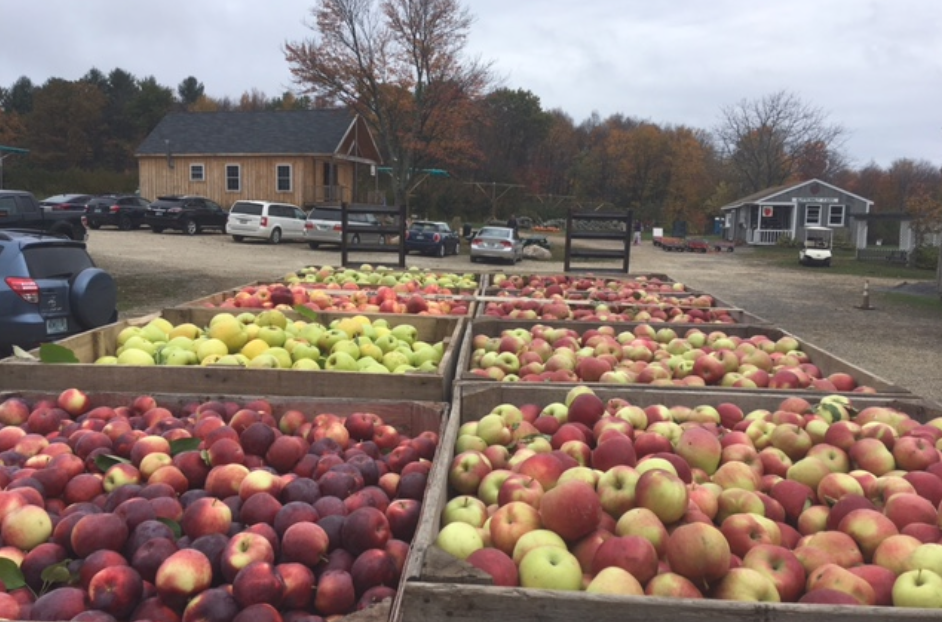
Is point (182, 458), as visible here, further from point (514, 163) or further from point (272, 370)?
point (514, 163)

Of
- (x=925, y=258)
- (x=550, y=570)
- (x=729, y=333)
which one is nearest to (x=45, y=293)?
(x=729, y=333)

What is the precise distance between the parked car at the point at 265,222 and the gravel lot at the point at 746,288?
1.89ft

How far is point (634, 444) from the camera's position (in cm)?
305

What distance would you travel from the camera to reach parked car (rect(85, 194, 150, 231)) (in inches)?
1350

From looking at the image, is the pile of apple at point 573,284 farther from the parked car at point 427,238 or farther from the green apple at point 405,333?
the parked car at point 427,238

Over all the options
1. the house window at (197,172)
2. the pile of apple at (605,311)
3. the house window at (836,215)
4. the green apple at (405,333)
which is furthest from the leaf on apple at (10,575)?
the house window at (836,215)

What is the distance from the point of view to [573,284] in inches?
355

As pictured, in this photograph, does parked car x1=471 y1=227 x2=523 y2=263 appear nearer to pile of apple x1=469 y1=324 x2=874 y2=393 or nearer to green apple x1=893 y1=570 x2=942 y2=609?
pile of apple x1=469 y1=324 x2=874 y2=393

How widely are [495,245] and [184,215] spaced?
15.1m

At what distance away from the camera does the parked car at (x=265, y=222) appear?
31.2 meters

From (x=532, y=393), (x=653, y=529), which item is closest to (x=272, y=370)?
(x=532, y=393)

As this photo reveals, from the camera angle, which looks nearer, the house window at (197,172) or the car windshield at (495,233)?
the car windshield at (495,233)

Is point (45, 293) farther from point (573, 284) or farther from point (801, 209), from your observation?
point (801, 209)

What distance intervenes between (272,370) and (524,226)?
5893 cm
